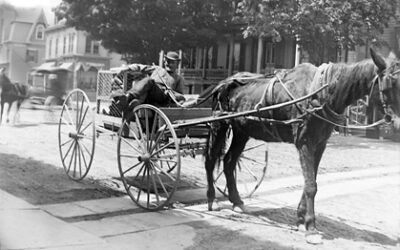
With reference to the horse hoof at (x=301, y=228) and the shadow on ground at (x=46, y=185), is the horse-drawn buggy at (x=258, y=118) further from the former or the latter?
the shadow on ground at (x=46, y=185)

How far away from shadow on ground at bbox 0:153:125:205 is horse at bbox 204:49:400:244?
1685mm

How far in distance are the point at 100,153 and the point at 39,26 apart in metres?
8.28

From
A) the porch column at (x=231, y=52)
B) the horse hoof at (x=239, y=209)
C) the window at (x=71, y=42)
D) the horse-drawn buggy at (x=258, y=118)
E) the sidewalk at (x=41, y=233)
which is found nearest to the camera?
the window at (x=71, y=42)

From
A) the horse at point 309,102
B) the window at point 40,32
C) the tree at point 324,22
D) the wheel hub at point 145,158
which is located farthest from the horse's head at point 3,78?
the tree at point 324,22

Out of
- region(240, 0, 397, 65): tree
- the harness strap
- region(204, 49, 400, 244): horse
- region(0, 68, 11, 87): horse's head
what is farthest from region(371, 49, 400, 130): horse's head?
region(0, 68, 11, 87): horse's head

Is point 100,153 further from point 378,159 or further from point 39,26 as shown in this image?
point 39,26

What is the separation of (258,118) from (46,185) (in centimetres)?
317

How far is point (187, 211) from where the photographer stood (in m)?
5.77

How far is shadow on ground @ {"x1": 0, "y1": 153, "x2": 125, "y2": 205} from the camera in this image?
5.84 m

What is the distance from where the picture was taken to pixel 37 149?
9.35 meters

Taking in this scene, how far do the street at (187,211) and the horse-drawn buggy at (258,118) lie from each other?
28 cm

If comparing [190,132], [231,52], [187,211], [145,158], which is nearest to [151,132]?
[145,158]

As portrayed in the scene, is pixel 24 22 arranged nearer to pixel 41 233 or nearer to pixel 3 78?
pixel 3 78

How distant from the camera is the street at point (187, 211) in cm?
437
